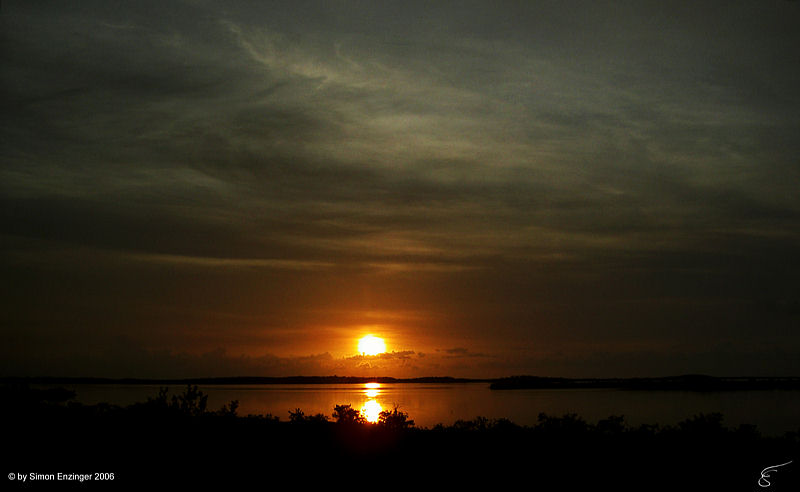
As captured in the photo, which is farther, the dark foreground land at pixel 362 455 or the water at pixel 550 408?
the water at pixel 550 408

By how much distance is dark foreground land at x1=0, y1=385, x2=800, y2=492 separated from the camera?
16.9 metres

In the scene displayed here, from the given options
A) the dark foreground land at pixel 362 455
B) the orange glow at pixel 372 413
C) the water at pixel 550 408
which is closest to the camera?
the dark foreground land at pixel 362 455

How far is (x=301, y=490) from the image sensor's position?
16.1m

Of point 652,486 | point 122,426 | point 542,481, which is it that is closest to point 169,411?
point 122,426

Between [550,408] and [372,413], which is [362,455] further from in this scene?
[550,408]

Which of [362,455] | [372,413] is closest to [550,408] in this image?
[372,413]

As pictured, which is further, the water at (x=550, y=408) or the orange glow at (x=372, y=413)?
the water at (x=550, y=408)

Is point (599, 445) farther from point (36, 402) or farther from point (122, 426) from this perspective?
point (36, 402)

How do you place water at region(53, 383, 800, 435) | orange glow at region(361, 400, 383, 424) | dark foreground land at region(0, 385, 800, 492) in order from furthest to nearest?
water at region(53, 383, 800, 435)
orange glow at region(361, 400, 383, 424)
dark foreground land at region(0, 385, 800, 492)

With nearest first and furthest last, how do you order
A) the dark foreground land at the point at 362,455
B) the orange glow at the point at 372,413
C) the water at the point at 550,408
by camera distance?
the dark foreground land at the point at 362,455, the orange glow at the point at 372,413, the water at the point at 550,408

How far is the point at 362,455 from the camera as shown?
1931 centimetres

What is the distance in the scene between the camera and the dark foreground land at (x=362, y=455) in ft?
55.3

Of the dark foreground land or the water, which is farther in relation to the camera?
the water

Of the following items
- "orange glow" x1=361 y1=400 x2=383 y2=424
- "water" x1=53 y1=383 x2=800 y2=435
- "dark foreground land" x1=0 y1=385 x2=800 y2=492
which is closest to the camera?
"dark foreground land" x1=0 y1=385 x2=800 y2=492
